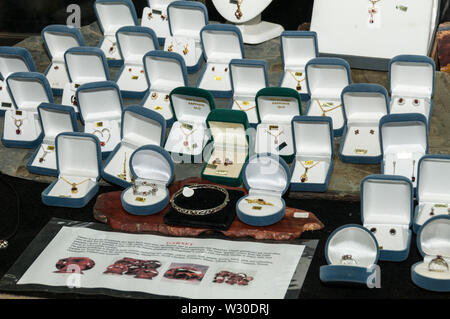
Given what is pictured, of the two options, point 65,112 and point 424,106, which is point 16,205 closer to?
point 65,112

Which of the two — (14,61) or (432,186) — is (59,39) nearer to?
(14,61)

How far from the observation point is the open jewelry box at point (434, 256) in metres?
4.37

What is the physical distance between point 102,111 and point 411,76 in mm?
2242

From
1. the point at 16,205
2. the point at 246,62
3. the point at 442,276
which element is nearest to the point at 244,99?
the point at 246,62

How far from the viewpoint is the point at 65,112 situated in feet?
18.7

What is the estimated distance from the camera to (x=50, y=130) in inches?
231

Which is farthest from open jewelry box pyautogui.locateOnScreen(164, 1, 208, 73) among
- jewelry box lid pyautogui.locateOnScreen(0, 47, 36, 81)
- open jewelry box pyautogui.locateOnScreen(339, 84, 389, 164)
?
open jewelry box pyautogui.locateOnScreen(339, 84, 389, 164)

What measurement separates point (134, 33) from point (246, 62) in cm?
109

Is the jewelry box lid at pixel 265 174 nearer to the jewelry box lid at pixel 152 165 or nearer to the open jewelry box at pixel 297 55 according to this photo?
the jewelry box lid at pixel 152 165

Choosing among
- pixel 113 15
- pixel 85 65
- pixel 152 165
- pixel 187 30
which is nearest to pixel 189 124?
pixel 152 165

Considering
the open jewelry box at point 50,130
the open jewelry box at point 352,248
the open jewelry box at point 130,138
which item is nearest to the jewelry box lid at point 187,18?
the open jewelry box at point 130,138

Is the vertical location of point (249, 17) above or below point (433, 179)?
above

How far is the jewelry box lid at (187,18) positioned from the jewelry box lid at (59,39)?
78cm

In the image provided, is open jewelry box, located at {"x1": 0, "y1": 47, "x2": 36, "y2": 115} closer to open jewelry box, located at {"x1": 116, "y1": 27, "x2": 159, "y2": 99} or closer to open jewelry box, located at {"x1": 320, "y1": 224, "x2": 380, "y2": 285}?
open jewelry box, located at {"x1": 116, "y1": 27, "x2": 159, "y2": 99}
